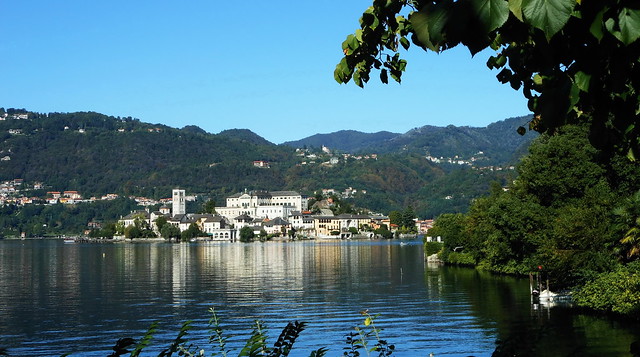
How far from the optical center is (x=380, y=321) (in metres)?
32.4

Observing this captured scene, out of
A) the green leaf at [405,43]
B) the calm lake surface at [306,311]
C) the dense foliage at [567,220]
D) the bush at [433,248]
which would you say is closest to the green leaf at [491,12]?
the green leaf at [405,43]

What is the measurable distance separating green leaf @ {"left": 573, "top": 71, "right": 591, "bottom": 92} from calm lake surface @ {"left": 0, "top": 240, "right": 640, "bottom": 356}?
349 centimetres

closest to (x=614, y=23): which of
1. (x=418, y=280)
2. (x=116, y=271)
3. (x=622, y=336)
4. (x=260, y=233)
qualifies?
(x=622, y=336)

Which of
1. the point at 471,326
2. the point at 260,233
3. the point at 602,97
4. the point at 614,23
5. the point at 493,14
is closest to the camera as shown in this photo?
the point at 493,14

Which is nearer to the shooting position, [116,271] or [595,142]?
[595,142]

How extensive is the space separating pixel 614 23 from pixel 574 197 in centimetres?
4029

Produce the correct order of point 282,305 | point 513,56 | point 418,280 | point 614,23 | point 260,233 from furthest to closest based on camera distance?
point 260,233 < point 418,280 < point 282,305 < point 513,56 < point 614,23

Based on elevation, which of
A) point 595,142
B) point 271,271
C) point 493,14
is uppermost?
point 493,14

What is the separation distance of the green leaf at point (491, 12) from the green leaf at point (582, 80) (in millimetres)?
609

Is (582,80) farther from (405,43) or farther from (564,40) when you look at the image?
(405,43)

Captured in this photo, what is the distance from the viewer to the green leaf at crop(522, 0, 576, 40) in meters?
2.22

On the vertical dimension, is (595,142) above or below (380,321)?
above

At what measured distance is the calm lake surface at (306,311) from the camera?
26.2 metres

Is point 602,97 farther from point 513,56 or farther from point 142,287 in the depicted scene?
point 142,287
